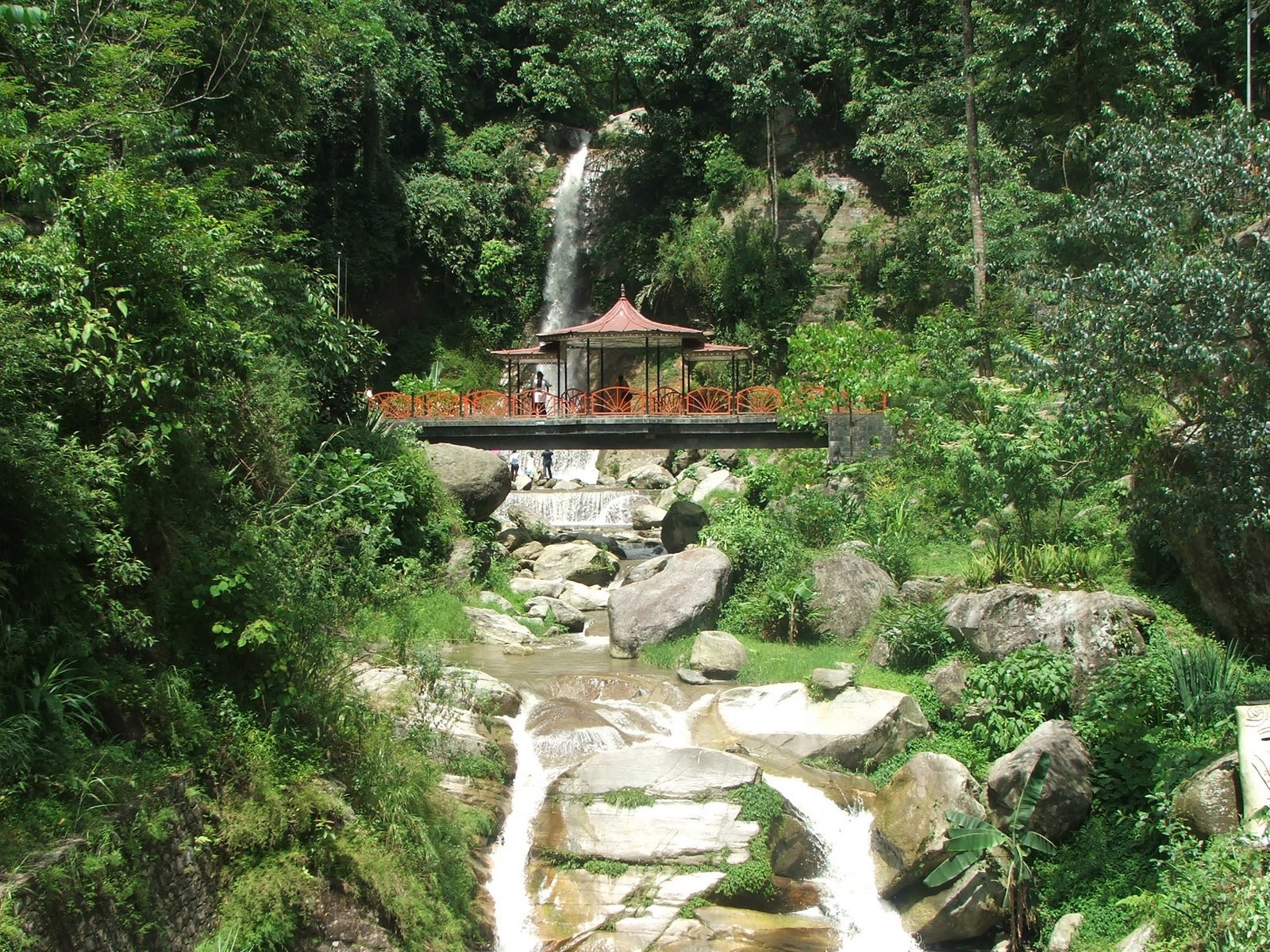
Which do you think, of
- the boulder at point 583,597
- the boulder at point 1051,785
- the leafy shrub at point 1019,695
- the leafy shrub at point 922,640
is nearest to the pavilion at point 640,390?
the boulder at point 583,597

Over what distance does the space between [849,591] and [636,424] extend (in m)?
7.96

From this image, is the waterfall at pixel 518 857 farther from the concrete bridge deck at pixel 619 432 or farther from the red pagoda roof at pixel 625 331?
the red pagoda roof at pixel 625 331

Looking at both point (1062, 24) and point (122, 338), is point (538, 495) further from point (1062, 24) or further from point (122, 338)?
point (122, 338)

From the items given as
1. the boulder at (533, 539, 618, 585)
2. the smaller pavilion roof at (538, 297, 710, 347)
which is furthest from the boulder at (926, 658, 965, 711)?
the smaller pavilion roof at (538, 297, 710, 347)

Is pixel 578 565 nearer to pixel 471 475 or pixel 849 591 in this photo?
pixel 471 475

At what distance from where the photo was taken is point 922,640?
1336 cm

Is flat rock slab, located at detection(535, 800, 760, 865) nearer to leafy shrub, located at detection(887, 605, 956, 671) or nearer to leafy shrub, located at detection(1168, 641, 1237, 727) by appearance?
leafy shrub, located at detection(887, 605, 956, 671)

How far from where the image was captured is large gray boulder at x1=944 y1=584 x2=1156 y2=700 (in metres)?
11.9

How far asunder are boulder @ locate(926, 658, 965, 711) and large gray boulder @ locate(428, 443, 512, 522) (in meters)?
9.88

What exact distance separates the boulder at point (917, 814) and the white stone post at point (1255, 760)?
95.0 inches

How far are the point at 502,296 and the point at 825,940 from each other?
93.6 feet

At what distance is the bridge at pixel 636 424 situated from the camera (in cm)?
2056

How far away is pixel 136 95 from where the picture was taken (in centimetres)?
1079

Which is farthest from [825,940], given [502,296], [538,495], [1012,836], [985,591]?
[502,296]
